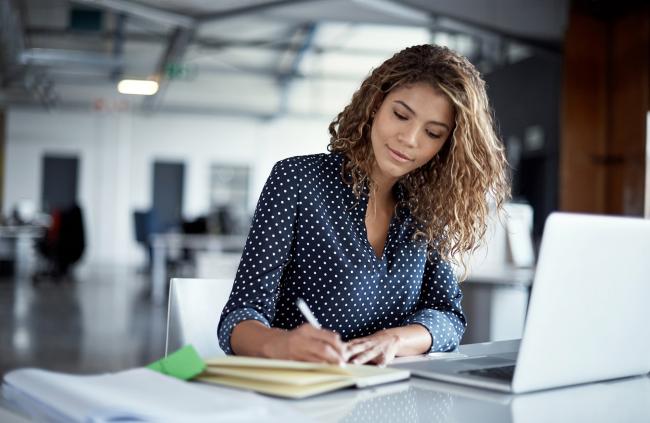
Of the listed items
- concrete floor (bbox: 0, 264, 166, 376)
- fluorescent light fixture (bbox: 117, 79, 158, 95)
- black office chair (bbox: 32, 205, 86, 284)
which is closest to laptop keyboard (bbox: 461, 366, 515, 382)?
concrete floor (bbox: 0, 264, 166, 376)

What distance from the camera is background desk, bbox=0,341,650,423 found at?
924 mm

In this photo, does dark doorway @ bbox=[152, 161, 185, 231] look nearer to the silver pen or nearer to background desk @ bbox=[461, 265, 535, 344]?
background desk @ bbox=[461, 265, 535, 344]

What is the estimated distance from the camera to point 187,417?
31.9 inches

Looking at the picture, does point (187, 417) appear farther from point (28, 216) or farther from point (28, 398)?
point (28, 216)

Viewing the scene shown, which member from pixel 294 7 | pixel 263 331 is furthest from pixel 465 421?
pixel 294 7

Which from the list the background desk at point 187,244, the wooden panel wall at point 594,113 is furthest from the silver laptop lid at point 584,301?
the background desk at point 187,244

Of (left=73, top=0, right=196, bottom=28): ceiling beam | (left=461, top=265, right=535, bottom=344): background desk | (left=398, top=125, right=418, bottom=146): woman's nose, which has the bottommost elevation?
(left=461, top=265, right=535, bottom=344): background desk

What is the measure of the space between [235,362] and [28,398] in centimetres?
26

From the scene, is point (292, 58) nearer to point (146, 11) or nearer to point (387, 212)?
point (146, 11)

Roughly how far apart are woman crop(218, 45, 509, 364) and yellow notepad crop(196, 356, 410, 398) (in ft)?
1.12

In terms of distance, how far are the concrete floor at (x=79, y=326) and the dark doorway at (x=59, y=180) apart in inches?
225

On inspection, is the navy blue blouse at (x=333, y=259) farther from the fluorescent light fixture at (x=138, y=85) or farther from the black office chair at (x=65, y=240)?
the fluorescent light fixture at (x=138, y=85)

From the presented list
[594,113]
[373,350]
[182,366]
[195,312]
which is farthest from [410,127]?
[594,113]

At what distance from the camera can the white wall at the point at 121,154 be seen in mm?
16875
